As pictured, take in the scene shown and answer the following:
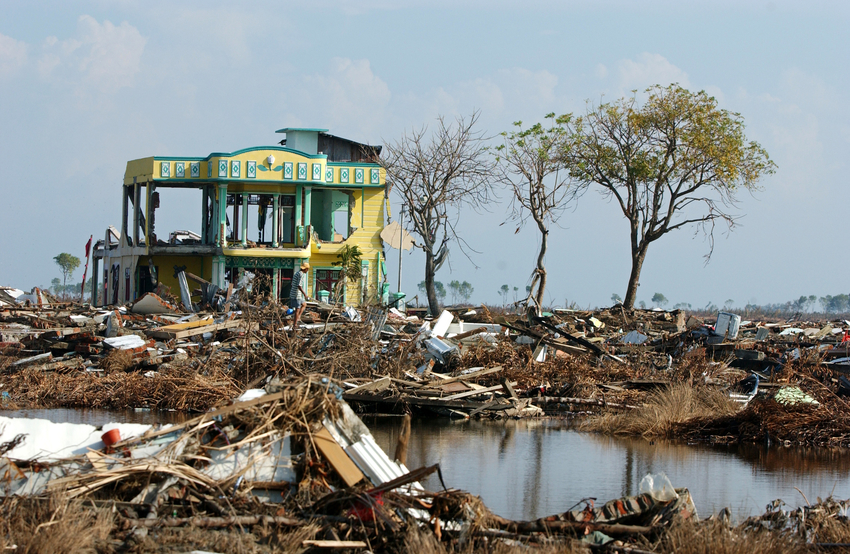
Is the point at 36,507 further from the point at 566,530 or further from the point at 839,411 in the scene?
the point at 839,411

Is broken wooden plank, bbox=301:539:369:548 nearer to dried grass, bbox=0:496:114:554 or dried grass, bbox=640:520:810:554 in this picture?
dried grass, bbox=0:496:114:554

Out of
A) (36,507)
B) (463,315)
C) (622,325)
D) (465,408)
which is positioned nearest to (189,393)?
(465,408)

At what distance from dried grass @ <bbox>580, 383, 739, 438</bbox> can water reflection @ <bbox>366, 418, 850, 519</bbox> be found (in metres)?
0.52

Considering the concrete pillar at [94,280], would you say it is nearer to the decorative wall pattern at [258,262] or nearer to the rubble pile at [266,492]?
the decorative wall pattern at [258,262]

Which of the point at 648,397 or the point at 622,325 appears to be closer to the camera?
the point at 648,397

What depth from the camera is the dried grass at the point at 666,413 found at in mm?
15883

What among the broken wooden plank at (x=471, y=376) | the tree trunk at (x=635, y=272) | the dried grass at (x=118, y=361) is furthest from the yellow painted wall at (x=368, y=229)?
the broken wooden plank at (x=471, y=376)

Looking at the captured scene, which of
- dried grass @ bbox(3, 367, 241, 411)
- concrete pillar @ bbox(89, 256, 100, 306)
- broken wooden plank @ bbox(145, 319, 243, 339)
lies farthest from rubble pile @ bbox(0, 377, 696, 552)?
concrete pillar @ bbox(89, 256, 100, 306)

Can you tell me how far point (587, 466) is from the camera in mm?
12789

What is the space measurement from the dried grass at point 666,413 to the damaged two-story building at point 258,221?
1964 cm

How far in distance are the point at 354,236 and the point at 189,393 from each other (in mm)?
22435

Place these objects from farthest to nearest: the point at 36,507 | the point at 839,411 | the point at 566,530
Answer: the point at 839,411 → the point at 566,530 → the point at 36,507

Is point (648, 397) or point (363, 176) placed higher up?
point (363, 176)

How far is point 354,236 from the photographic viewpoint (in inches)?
1543
